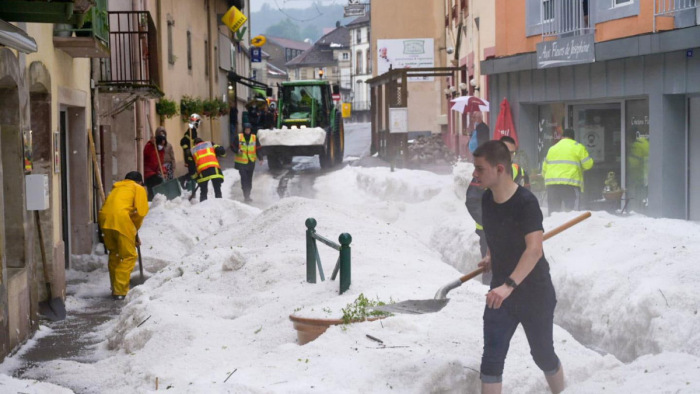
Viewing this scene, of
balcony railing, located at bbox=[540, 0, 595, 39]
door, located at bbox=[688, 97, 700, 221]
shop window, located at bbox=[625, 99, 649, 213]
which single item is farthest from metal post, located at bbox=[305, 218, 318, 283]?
balcony railing, located at bbox=[540, 0, 595, 39]

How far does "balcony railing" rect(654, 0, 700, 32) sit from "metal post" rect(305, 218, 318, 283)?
6994mm

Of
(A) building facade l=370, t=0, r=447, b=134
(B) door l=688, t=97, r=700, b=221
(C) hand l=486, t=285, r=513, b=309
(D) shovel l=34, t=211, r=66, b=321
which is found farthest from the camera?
(A) building facade l=370, t=0, r=447, b=134

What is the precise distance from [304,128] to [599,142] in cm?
1277

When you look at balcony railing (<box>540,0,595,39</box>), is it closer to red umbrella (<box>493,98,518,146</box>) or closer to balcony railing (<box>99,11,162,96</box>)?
red umbrella (<box>493,98,518,146</box>)

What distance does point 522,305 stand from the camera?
5.96 m

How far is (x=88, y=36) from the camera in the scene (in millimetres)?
12766

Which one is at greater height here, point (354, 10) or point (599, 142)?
point (354, 10)

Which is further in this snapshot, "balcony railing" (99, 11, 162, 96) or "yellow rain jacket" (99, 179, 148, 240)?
"balcony railing" (99, 11, 162, 96)

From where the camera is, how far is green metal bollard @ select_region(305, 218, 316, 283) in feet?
31.2

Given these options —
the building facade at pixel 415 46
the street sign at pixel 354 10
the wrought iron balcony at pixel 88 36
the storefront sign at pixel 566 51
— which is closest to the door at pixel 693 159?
the storefront sign at pixel 566 51

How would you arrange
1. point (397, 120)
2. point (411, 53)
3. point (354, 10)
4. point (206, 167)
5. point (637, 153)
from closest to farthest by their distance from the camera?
point (637, 153)
point (206, 167)
point (397, 120)
point (411, 53)
point (354, 10)

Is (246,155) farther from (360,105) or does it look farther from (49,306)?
(360,105)

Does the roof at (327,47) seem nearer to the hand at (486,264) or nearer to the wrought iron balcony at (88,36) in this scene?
the wrought iron balcony at (88,36)

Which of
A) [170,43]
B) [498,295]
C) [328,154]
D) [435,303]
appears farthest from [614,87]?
[328,154]
